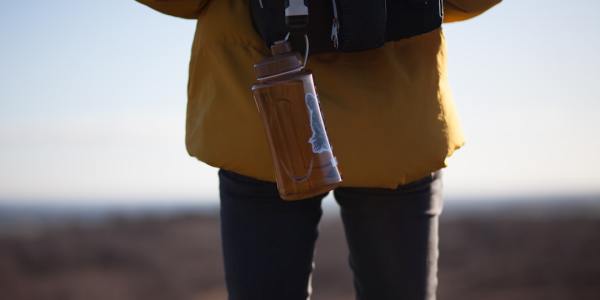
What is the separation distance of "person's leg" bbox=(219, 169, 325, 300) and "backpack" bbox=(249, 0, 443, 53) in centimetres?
26

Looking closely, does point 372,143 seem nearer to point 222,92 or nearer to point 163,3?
point 222,92

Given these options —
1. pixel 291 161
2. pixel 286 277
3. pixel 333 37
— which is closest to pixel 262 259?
pixel 286 277

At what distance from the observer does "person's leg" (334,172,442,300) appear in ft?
3.80

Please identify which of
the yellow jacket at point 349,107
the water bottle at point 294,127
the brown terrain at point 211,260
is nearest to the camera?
the water bottle at point 294,127

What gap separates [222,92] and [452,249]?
4384 mm

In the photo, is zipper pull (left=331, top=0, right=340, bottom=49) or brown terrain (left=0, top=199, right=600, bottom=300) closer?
zipper pull (left=331, top=0, right=340, bottom=49)

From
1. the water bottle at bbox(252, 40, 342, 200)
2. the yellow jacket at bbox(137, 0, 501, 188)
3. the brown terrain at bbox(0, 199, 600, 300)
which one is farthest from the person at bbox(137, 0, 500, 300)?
the brown terrain at bbox(0, 199, 600, 300)

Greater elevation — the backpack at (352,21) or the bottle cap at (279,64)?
the backpack at (352,21)

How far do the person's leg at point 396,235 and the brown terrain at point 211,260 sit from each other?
2966 millimetres

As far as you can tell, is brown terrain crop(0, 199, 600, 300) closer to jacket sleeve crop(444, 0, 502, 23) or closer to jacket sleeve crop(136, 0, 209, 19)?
jacket sleeve crop(444, 0, 502, 23)

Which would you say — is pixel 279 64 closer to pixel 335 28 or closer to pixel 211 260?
pixel 335 28

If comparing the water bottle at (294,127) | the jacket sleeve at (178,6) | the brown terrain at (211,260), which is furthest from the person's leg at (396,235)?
the brown terrain at (211,260)

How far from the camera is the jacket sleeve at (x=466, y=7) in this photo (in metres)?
1.14

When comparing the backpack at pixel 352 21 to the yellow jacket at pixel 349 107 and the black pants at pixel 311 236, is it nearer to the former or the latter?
the yellow jacket at pixel 349 107
